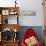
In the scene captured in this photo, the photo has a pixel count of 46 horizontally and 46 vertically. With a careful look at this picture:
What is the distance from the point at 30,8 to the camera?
4.77 m

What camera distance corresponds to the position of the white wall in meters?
4.77

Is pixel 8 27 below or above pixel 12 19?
below

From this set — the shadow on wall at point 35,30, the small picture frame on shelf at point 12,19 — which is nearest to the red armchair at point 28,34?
the shadow on wall at point 35,30

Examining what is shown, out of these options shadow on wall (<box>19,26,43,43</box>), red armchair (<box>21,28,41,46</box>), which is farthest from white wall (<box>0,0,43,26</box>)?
red armchair (<box>21,28,41,46</box>)

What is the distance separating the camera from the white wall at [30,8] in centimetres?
477

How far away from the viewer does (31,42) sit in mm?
4410

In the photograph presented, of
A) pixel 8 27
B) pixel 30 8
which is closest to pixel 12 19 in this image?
pixel 8 27

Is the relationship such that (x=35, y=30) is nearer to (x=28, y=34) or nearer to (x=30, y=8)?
(x=28, y=34)

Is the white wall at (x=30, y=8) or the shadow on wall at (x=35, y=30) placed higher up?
the white wall at (x=30, y=8)

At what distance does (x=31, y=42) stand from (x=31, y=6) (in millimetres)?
1099

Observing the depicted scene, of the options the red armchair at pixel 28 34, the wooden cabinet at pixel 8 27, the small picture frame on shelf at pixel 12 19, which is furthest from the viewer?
the small picture frame on shelf at pixel 12 19

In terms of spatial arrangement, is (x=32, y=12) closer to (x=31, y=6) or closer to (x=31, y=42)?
(x=31, y=6)

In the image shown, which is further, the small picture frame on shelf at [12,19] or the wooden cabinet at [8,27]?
the small picture frame on shelf at [12,19]

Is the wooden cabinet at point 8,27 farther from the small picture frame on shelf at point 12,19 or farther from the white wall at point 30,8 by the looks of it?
the white wall at point 30,8
